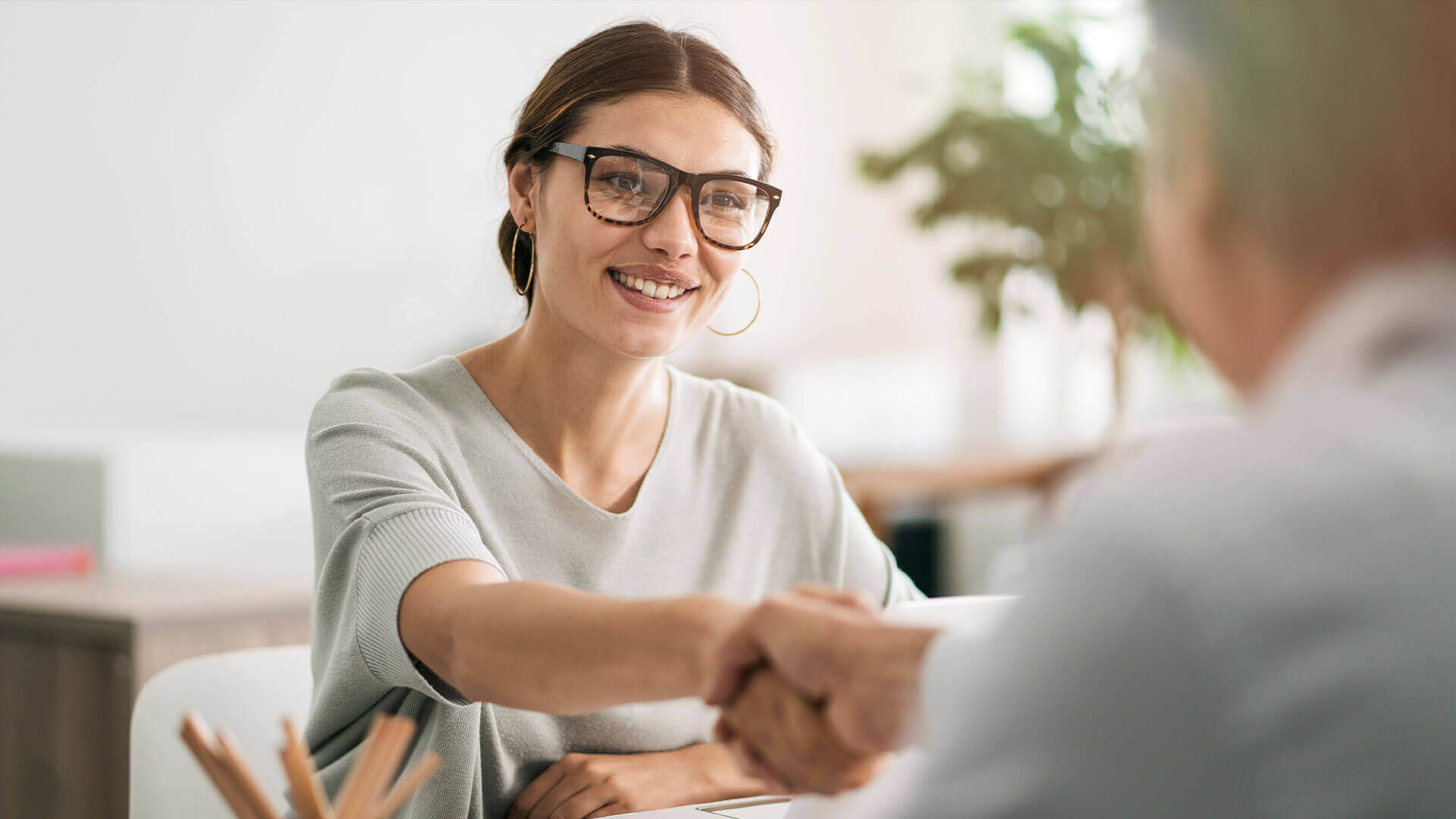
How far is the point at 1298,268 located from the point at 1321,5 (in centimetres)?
9

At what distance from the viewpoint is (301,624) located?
229cm

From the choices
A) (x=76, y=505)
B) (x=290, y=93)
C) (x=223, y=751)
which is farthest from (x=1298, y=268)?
(x=290, y=93)

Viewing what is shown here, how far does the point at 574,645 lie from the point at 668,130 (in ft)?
2.01

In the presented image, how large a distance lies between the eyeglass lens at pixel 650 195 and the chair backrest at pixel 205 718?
0.59 metres

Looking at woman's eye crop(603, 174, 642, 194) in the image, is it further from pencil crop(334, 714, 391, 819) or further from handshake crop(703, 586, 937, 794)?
pencil crop(334, 714, 391, 819)

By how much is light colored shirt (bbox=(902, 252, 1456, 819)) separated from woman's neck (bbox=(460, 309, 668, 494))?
39.0 inches

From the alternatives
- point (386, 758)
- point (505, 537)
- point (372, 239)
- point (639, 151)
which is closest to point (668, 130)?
point (639, 151)

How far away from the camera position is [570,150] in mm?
1340

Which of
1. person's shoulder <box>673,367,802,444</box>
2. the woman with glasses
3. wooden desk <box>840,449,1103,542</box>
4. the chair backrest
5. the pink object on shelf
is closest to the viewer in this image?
the woman with glasses

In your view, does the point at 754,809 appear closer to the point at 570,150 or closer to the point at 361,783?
the point at 361,783

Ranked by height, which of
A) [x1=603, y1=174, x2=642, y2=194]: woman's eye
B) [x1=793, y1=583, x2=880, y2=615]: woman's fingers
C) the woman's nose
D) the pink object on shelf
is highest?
[x1=603, y1=174, x2=642, y2=194]: woman's eye

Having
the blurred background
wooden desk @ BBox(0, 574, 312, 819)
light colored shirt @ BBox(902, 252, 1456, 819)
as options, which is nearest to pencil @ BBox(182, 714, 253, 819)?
light colored shirt @ BBox(902, 252, 1456, 819)

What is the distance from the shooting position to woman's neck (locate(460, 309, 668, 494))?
55.1 inches

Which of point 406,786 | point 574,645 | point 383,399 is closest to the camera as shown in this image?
point 406,786
